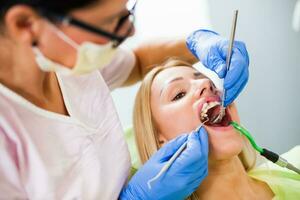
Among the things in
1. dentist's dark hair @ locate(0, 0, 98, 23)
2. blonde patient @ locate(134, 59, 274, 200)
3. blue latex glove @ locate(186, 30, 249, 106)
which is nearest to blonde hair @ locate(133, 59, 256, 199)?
blonde patient @ locate(134, 59, 274, 200)

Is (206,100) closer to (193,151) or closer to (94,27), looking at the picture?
(193,151)

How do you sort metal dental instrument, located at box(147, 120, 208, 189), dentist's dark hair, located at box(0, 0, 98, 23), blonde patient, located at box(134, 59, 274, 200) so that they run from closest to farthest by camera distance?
1. dentist's dark hair, located at box(0, 0, 98, 23)
2. metal dental instrument, located at box(147, 120, 208, 189)
3. blonde patient, located at box(134, 59, 274, 200)

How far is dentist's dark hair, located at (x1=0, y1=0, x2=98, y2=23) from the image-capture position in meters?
0.71

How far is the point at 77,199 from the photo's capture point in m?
1.02

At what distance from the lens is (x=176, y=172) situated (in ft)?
3.61

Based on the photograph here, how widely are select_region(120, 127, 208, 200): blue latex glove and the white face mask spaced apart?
418 millimetres

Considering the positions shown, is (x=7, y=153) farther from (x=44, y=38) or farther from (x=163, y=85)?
(x=163, y=85)

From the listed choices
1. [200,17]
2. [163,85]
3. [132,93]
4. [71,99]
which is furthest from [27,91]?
[200,17]

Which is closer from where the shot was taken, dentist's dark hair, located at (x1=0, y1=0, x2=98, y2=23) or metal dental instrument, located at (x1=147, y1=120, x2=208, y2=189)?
dentist's dark hair, located at (x1=0, y1=0, x2=98, y2=23)

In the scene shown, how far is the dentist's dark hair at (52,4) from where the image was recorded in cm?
71

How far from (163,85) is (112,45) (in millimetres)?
509

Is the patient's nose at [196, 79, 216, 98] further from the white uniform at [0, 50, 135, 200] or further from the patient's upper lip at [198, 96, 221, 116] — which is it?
the white uniform at [0, 50, 135, 200]

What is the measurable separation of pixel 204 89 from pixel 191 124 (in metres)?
0.13

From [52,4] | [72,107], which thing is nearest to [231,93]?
[72,107]
